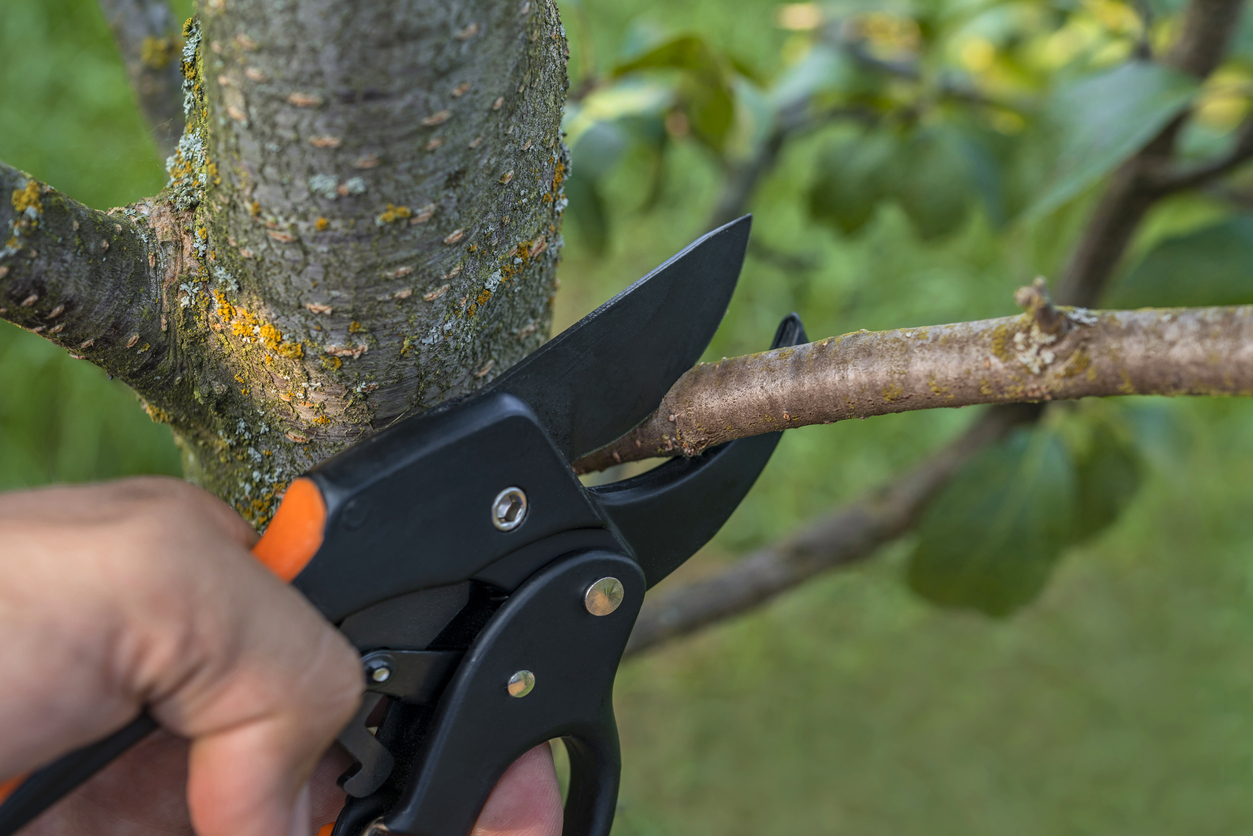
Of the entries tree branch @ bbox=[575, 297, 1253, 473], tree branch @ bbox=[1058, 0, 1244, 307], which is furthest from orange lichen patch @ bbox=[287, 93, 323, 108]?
tree branch @ bbox=[1058, 0, 1244, 307]

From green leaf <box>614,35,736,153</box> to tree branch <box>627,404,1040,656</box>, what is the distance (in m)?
0.43

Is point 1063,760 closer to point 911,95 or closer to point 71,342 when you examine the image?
point 911,95

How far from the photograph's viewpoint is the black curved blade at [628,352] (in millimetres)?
406

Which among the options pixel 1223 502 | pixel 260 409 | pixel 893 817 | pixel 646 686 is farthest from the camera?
pixel 1223 502

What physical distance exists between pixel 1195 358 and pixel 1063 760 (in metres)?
1.15

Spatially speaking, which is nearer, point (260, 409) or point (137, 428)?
point (260, 409)

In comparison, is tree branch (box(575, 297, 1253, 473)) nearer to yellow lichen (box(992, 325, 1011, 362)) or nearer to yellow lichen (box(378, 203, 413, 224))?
yellow lichen (box(992, 325, 1011, 362))

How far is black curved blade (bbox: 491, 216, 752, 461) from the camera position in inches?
16.0

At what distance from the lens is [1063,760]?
1.23 metres

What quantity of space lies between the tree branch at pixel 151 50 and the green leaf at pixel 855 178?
0.62 metres

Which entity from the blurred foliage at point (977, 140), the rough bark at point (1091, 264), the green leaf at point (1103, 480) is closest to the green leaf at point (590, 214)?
the blurred foliage at point (977, 140)

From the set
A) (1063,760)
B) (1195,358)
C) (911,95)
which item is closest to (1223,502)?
(1063,760)

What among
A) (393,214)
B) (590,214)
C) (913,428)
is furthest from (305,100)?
(913,428)

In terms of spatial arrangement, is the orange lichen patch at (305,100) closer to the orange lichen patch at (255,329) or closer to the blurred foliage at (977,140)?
the orange lichen patch at (255,329)
